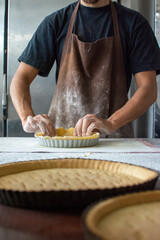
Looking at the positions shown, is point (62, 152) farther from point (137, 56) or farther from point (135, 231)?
point (137, 56)

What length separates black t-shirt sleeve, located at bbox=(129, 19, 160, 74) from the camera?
1805 millimetres

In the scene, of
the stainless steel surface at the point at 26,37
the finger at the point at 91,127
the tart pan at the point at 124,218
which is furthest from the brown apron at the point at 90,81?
the tart pan at the point at 124,218

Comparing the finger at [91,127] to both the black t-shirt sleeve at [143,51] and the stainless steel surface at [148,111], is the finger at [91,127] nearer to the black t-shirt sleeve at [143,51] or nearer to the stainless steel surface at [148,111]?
the black t-shirt sleeve at [143,51]

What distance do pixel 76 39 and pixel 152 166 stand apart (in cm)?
130

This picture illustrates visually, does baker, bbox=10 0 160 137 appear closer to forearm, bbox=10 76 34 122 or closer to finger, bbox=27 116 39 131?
forearm, bbox=10 76 34 122

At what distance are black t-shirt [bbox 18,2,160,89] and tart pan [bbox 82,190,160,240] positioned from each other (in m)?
1.53

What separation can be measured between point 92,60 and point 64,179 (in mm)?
1457

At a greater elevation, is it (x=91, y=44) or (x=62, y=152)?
(x=91, y=44)

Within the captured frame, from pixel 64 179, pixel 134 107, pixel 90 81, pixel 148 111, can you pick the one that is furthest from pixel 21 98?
pixel 148 111

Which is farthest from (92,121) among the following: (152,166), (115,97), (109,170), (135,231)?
(135,231)

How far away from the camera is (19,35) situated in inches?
104

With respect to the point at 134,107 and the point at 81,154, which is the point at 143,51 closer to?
the point at 134,107

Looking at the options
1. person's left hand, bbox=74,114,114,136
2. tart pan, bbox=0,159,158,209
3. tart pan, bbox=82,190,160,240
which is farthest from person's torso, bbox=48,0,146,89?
tart pan, bbox=82,190,160,240

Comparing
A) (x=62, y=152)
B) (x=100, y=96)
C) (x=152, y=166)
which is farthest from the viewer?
(x=100, y=96)
